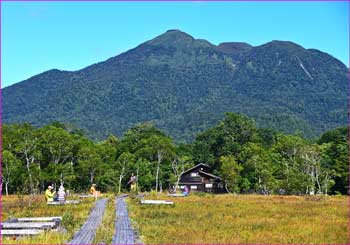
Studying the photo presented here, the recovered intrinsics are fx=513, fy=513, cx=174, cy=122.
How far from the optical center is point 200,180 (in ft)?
200

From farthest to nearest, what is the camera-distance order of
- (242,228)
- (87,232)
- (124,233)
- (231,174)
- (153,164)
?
(153,164), (231,174), (242,228), (87,232), (124,233)

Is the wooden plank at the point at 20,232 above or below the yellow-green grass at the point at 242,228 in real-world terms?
above

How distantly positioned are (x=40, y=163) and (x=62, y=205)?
78.7ft

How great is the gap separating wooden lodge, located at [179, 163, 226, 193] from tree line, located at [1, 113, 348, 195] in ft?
3.48

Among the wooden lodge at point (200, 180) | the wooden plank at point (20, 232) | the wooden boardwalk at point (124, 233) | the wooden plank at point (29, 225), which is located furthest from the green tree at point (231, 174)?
the wooden plank at point (20, 232)

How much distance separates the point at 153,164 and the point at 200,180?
7.47 m

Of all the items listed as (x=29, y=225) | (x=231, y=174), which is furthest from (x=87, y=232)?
(x=231, y=174)

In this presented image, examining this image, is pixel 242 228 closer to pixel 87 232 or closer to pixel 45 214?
pixel 87 232

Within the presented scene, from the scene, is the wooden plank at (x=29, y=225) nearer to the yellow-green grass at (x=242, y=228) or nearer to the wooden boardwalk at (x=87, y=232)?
the wooden boardwalk at (x=87, y=232)

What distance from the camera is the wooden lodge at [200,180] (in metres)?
61.0

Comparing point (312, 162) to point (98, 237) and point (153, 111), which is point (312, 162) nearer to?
point (98, 237)

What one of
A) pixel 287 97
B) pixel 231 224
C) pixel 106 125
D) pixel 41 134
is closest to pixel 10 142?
pixel 41 134

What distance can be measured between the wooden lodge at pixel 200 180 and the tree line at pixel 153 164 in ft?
3.48

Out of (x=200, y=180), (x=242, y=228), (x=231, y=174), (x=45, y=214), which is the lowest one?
(x=242, y=228)
